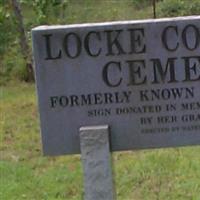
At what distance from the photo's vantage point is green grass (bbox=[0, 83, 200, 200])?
5.60 meters

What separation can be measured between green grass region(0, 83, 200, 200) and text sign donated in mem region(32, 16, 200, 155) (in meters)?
1.39

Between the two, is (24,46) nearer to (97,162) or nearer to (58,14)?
(58,14)

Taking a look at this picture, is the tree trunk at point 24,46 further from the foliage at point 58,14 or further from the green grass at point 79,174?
the green grass at point 79,174

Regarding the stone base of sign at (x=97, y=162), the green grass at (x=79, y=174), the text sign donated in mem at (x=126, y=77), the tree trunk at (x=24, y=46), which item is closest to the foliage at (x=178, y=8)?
the tree trunk at (x=24, y=46)

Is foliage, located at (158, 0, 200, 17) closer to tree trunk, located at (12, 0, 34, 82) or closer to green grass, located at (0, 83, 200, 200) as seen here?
tree trunk, located at (12, 0, 34, 82)

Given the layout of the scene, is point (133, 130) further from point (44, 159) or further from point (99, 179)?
point (44, 159)

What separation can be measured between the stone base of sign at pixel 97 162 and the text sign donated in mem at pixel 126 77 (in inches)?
2.6

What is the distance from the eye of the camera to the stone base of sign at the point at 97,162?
4.14 m

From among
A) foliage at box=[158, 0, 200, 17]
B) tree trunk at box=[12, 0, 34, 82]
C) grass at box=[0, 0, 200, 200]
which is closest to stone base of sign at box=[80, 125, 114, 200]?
grass at box=[0, 0, 200, 200]

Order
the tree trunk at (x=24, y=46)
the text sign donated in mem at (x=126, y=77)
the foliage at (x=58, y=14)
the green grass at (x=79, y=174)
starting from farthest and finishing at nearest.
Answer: the foliage at (x=58, y=14)
the tree trunk at (x=24, y=46)
the green grass at (x=79, y=174)
the text sign donated in mem at (x=126, y=77)

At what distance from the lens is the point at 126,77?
4129 millimetres

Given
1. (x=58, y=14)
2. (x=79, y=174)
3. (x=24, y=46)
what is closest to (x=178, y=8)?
(x=58, y=14)

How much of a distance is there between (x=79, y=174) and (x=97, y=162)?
1981 millimetres

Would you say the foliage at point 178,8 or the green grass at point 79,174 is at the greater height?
the foliage at point 178,8
